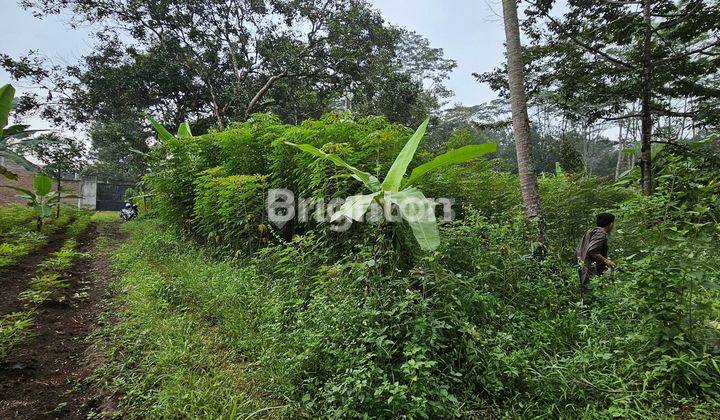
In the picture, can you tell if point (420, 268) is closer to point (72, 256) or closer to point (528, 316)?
point (528, 316)

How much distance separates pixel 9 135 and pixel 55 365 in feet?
20.7

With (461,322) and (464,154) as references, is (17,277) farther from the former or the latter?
(464,154)

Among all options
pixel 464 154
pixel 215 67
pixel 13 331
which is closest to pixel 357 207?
pixel 464 154

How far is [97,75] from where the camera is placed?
40.9ft

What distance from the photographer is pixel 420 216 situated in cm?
221

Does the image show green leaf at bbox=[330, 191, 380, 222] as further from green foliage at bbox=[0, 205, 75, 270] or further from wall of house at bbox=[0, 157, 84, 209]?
wall of house at bbox=[0, 157, 84, 209]

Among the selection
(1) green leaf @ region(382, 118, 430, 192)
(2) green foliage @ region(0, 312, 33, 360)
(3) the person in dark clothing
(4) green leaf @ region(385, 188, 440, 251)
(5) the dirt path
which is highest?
(1) green leaf @ region(382, 118, 430, 192)

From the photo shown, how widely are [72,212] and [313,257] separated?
37.7ft

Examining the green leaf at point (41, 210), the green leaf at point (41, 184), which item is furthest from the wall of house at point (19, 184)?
the green leaf at point (41, 210)

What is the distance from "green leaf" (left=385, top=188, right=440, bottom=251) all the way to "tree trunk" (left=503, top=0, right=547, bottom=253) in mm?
1876

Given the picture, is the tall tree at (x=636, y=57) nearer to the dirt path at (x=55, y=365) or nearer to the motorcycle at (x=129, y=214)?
the dirt path at (x=55, y=365)

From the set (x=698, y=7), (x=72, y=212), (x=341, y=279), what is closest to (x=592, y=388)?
(x=341, y=279)

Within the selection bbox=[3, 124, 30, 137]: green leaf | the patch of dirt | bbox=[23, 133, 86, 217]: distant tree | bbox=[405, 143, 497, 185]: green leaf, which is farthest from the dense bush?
bbox=[23, 133, 86, 217]: distant tree

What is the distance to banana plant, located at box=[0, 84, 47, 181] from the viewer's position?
5.36 metres
